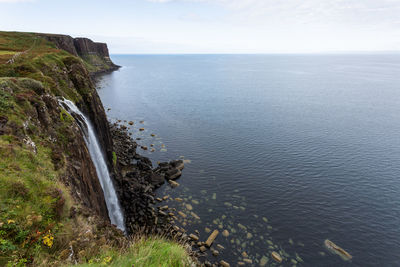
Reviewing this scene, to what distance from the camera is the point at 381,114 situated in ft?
226

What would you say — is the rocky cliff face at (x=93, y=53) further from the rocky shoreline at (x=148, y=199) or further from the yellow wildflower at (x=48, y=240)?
the yellow wildflower at (x=48, y=240)

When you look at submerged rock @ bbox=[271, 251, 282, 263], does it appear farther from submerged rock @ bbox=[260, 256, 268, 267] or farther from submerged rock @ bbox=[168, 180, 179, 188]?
submerged rock @ bbox=[168, 180, 179, 188]

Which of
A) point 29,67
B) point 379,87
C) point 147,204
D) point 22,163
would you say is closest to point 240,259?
point 147,204

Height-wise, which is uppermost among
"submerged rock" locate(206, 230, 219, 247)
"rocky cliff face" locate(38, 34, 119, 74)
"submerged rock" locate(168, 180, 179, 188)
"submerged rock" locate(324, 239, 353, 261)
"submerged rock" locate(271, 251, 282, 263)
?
"rocky cliff face" locate(38, 34, 119, 74)

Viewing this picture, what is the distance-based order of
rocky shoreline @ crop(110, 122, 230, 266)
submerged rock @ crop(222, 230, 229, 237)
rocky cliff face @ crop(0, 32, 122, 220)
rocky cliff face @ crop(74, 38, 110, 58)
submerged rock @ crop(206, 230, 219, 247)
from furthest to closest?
rocky cliff face @ crop(74, 38, 110, 58)
submerged rock @ crop(222, 230, 229, 237)
rocky shoreline @ crop(110, 122, 230, 266)
submerged rock @ crop(206, 230, 219, 247)
rocky cliff face @ crop(0, 32, 122, 220)

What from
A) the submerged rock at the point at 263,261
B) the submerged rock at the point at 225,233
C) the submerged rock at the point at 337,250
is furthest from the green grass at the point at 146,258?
the submerged rock at the point at 337,250

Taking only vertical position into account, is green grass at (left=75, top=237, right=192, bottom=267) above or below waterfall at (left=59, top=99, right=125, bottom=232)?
above

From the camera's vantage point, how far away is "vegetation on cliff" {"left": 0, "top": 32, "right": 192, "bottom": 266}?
24.1ft

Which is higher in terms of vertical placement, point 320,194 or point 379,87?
point 379,87

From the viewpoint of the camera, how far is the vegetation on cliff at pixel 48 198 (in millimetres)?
7344

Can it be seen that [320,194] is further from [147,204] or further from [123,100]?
[123,100]

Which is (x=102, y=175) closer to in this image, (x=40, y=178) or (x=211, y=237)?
(x=40, y=178)

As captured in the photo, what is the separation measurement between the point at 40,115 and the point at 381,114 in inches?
3571

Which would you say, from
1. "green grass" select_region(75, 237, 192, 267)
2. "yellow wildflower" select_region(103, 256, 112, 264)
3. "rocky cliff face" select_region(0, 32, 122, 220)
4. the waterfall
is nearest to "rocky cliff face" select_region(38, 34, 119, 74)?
"rocky cliff face" select_region(0, 32, 122, 220)
